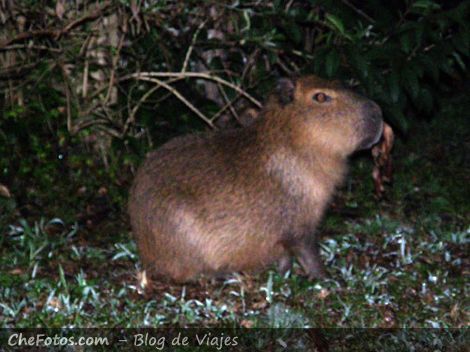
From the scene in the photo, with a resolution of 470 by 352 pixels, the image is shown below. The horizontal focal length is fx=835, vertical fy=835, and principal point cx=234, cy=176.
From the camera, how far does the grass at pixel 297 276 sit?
14.2ft

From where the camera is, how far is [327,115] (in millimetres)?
4832

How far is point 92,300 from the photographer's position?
4.58 metres

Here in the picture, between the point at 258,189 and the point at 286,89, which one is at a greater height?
the point at 286,89

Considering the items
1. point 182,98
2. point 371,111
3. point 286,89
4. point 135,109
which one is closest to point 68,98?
point 135,109

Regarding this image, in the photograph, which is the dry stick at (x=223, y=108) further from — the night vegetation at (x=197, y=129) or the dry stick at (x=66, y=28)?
the dry stick at (x=66, y=28)

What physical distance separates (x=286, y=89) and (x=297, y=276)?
1110 millimetres

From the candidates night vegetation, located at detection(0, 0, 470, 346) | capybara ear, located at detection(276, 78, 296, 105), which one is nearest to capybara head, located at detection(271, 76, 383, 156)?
capybara ear, located at detection(276, 78, 296, 105)

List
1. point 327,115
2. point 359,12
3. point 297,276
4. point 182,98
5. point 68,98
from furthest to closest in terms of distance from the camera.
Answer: point 359,12 → point 68,98 → point 182,98 → point 297,276 → point 327,115

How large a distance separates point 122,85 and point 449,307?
11.3ft

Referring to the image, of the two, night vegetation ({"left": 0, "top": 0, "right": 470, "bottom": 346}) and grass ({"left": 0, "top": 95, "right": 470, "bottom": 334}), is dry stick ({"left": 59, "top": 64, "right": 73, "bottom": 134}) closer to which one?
night vegetation ({"left": 0, "top": 0, "right": 470, "bottom": 346})

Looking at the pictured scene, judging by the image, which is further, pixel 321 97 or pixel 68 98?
pixel 68 98

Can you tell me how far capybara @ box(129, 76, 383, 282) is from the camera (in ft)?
15.8

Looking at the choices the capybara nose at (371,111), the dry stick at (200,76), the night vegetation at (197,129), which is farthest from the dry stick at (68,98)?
the capybara nose at (371,111)

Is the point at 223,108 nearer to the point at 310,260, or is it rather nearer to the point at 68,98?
the point at 68,98
